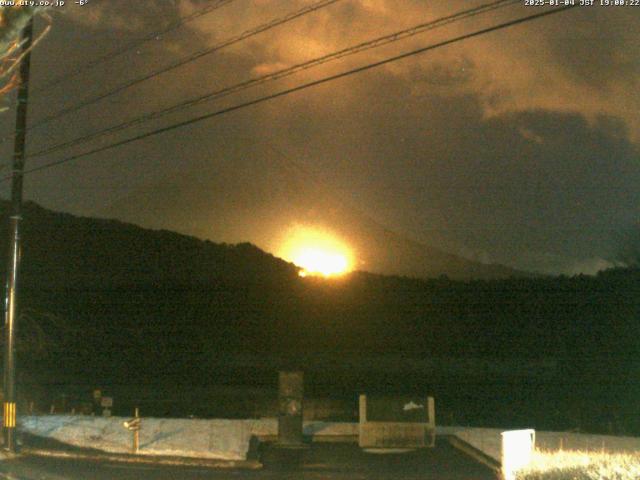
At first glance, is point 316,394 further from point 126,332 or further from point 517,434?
point 517,434

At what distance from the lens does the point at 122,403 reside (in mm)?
37844

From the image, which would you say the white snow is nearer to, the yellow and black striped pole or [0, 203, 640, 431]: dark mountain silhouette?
the yellow and black striped pole

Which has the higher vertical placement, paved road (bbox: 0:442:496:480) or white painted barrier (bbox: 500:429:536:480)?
white painted barrier (bbox: 500:429:536:480)

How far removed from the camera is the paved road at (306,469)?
15805 millimetres

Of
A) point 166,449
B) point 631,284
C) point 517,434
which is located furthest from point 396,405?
point 631,284

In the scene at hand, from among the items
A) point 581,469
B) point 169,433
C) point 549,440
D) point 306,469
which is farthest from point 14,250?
point 549,440

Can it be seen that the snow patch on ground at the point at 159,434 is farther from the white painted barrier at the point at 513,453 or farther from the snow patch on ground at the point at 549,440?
the white painted barrier at the point at 513,453

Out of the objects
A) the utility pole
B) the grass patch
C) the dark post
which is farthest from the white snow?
the grass patch

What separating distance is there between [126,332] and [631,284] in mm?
29336

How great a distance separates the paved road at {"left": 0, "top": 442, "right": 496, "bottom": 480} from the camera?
15.8 meters

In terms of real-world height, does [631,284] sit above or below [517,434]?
above

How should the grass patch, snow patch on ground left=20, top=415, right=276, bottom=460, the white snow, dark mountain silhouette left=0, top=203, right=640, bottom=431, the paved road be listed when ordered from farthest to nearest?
dark mountain silhouette left=0, top=203, right=640, bottom=431 < the white snow < snow patch on ground left=20, top=415, right=276, bottom=460 < the paved road < the grass patch

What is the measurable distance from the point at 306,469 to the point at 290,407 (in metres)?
3.83

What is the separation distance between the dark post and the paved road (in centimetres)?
60
